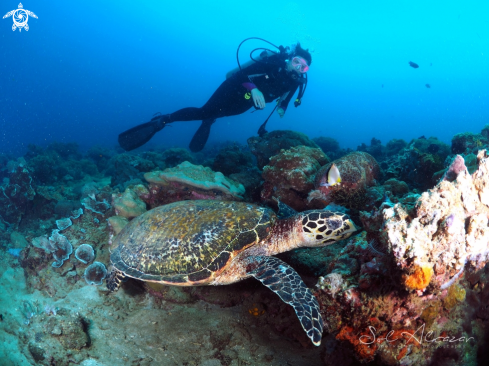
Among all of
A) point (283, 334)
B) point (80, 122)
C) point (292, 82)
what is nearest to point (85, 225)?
point (283, 334)

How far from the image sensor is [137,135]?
8805 millimetres

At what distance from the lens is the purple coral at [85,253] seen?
3918mm

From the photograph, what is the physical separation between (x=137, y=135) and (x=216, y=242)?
7483 mm

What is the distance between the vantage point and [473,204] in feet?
6.02

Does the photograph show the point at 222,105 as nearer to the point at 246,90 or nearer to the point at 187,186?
the point at 246,90

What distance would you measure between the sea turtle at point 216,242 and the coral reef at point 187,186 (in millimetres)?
1239

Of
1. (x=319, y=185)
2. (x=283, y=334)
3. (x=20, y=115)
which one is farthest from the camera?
(x=20, y=115)

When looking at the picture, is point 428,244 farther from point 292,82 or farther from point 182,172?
point 292,82

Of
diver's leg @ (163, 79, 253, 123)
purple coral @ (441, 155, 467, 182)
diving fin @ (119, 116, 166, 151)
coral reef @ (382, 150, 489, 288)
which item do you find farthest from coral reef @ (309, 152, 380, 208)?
diving fin @ (119, 116, 166, 151)

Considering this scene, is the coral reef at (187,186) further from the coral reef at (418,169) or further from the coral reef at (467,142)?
the coral reef at (467,142)

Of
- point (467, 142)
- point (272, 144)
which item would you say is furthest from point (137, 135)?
point (467, 142)

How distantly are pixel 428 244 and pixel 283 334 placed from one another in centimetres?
206

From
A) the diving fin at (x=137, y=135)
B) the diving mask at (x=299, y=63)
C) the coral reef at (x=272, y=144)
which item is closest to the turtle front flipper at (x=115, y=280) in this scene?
the coral reef at (x=272, y=144)

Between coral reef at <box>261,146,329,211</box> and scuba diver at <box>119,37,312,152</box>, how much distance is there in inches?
130
